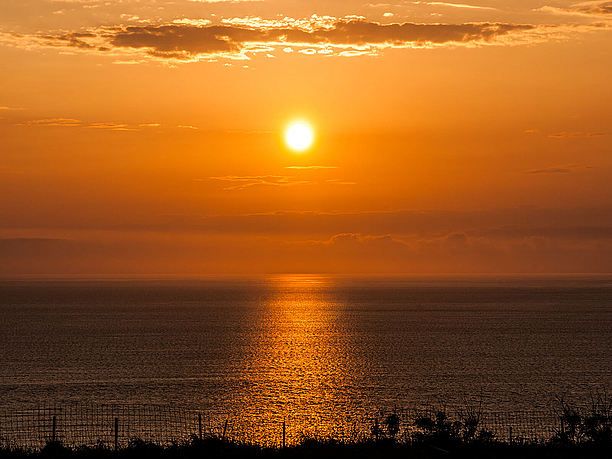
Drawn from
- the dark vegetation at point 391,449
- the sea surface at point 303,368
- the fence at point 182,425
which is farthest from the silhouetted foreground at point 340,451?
the sea surface at point 303,368

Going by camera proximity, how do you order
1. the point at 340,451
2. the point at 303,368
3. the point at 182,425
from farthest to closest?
1. the point at 303,368
2. the point at 182,425
3. the point at 340,451

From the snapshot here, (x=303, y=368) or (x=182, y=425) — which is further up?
(x=303, y=368)

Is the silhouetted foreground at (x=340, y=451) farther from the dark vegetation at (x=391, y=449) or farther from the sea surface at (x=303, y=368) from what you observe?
the sea surface at (x=303, y=368)

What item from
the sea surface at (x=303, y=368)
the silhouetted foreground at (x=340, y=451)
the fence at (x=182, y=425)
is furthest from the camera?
the sea surface at (x=303, y=368)

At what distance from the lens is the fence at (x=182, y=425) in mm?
59688

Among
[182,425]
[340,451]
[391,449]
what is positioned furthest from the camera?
[182,425]

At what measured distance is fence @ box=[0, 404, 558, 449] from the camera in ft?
196

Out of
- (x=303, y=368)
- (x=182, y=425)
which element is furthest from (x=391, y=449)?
(x=303, y=368)

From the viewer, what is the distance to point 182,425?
6662cm

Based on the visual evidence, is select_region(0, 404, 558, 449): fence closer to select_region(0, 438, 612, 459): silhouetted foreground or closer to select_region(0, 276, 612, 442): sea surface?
select_region(0, 276, 612, 442): sea surface

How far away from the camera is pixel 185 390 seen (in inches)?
3538

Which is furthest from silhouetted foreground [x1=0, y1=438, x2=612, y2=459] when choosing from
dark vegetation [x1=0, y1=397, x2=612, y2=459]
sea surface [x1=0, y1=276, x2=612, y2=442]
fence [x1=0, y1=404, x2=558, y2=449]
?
sea surface [x1=0, y1=276, x2=612, y2=442]

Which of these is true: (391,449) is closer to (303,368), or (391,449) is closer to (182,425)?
(182,425)

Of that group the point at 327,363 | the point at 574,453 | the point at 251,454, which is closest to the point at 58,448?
the point at 251,454
